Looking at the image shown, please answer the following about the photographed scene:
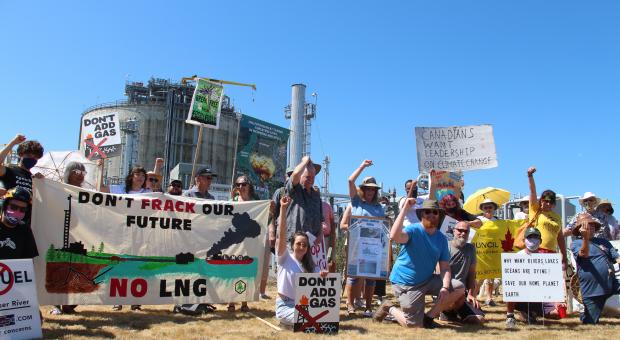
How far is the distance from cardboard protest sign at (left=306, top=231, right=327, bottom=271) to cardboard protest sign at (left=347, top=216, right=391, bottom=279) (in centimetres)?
52

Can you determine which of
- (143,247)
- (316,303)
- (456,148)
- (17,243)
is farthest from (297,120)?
(17,243)

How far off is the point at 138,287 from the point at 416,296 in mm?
3314

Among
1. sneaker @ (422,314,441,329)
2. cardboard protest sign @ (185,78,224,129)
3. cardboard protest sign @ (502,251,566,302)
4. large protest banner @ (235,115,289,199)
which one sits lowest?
sneaker @ (422,314,441,329)

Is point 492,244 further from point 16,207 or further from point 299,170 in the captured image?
point 16,207

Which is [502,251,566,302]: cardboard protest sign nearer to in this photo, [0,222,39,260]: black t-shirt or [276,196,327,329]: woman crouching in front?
[276,196,327,329]: woman crouching in front

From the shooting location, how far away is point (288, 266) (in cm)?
590

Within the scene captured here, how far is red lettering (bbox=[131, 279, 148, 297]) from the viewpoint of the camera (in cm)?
650

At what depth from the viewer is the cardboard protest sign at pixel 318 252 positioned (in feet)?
21.5

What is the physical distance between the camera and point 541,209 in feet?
23.5

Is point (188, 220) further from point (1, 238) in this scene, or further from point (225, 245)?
point (1, 238)

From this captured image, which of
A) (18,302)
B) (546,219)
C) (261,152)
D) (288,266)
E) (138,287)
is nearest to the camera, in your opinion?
(18,302)

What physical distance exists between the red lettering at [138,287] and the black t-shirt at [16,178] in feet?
5.34

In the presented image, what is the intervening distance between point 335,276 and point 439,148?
15.3 feet

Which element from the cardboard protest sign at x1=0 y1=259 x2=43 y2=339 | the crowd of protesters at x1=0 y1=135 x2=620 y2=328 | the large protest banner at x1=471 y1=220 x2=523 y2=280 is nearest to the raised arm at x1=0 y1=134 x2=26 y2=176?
the crowd of protesters at x1=0 y1=135 x2=620 y2=328
